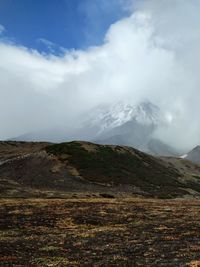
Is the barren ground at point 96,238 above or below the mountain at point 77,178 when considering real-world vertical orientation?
below

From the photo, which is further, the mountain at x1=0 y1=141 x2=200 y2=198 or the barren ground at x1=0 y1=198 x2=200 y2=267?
the mountain at x1=0 y1=141 x2=200 y2=198

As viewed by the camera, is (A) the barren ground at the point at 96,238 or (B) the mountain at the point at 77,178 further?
(B) the mountain at the point at 77,178

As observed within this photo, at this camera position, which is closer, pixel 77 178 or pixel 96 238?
pixel 96 238

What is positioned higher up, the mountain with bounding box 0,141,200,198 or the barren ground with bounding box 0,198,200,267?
the mountain with bounding box 0,141,200,198

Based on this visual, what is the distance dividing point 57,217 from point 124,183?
4421 inches

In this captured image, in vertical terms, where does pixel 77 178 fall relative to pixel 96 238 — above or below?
above

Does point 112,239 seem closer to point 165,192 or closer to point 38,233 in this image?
point 38,233

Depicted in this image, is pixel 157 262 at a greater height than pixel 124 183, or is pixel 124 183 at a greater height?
pixel 124 183

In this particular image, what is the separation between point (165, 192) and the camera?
175 m

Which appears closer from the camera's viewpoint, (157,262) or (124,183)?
(157,262)

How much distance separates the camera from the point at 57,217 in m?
69.5

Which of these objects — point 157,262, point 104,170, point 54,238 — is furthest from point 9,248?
point 104,170

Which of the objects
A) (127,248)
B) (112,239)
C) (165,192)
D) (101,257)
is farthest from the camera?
(165,192)

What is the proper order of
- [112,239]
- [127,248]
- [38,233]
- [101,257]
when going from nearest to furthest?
[101,257] < [127,248] < [112,239] < [38,233]
